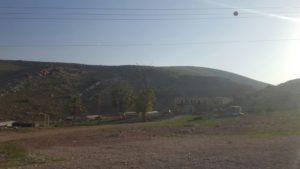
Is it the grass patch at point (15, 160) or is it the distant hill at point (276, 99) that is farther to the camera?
the distant hill at point (276, 99)

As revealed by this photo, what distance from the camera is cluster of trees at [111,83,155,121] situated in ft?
294

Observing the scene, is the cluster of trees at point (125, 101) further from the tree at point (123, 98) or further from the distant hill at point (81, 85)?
the distant hill at point (81, 85)

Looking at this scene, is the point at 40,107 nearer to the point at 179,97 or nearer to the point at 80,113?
the point at 80,113

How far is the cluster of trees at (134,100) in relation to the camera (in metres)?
89.5

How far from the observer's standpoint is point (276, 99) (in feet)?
314

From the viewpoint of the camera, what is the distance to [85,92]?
14775 cm

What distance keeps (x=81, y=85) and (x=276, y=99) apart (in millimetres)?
77112

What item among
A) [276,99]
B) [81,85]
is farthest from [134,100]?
[81,85]

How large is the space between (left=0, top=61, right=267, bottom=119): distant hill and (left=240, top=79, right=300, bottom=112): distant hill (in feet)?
104

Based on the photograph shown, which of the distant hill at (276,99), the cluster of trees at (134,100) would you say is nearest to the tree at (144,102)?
the cluster of trees at (134,100)

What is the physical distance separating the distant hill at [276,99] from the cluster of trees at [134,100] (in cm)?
Answer: 1846

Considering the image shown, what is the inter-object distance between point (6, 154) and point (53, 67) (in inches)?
6096

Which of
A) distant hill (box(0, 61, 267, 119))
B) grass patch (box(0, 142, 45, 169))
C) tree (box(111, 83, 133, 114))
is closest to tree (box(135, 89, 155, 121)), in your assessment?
tree (box(111, 83, 133, 114))

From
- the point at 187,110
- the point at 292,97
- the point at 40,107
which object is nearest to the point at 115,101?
the point at 187,110
